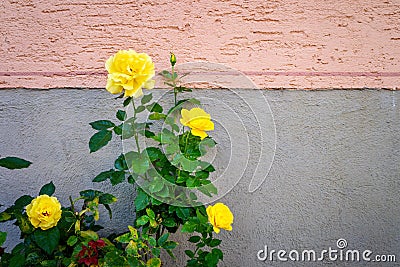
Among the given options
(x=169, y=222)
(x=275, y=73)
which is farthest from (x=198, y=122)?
(x=275, y=73)

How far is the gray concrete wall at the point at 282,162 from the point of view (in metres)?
2.57

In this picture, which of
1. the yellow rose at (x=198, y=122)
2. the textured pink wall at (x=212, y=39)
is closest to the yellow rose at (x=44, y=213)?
the yellow rose at (x=198, y=122)

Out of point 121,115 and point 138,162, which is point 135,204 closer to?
point 138,162

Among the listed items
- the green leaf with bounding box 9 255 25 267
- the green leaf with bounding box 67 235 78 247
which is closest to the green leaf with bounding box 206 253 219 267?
the green leaf with bounding box 67 235 78 247

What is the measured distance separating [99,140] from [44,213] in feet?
1.28

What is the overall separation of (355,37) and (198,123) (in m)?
1.14

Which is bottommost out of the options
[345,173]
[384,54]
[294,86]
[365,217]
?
[365,217]

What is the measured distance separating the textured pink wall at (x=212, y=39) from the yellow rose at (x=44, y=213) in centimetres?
81

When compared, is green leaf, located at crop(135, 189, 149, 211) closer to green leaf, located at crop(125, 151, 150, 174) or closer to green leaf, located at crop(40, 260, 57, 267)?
green leaf, located at crop(125, 151, 150, 174)

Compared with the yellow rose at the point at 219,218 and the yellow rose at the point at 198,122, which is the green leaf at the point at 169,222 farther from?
the yellow rose at the point at 198,122

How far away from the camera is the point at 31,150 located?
257cm

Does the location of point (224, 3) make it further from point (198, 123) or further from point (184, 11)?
point (198, 123)

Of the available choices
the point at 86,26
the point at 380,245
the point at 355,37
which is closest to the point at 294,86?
the point at 355,37

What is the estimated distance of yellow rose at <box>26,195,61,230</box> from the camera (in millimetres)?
1968
